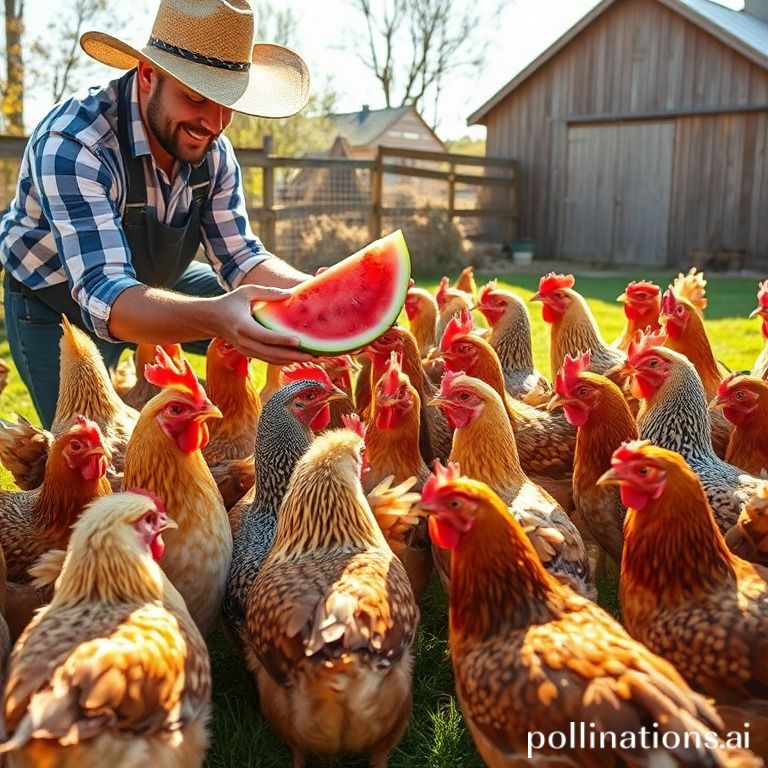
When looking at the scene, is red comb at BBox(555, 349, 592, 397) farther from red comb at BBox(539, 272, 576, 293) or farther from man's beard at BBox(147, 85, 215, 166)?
man's beard at BBox(147, 85, 215, 166)

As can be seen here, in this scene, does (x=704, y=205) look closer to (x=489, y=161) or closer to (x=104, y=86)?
(x=489, y=161)

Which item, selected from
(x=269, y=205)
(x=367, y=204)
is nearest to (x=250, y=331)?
(x=269, y=205)

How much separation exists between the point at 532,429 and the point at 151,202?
2030 mm

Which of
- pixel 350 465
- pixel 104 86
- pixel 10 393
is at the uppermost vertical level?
pixel 104 86

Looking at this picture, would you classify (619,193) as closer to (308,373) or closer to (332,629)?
(308,373)

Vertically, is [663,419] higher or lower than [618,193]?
lower

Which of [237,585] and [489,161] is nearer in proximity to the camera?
[237,585]

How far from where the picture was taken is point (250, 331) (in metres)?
2.63

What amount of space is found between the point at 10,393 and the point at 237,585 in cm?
473

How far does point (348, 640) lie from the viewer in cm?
213

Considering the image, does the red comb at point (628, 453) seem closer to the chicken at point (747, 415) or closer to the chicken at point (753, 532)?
the chicken at point (753, 532)

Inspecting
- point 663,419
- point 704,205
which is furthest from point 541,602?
point 704,205

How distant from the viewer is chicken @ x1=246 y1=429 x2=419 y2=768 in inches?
84.4

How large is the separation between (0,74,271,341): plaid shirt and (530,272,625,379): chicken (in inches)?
71.4
